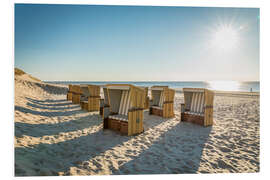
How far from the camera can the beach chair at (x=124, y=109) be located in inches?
205

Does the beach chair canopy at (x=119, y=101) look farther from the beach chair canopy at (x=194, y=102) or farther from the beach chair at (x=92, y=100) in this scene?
the beach chair at (x=92, y=100)

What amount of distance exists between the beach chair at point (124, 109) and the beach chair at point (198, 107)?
2.84 m

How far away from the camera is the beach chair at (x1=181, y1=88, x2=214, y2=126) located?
21.7ft

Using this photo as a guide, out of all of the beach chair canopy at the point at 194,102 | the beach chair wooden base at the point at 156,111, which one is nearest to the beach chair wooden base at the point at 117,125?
the beach chair wooden base at the point at 156,111

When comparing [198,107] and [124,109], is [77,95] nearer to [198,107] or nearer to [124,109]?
[124,109]

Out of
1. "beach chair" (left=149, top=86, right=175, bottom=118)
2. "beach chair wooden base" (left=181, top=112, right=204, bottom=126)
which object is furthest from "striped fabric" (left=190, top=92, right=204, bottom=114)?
"beach chair" (left=149, top=86, right=175, bottom=118)

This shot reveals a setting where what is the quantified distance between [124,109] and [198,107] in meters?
3.92

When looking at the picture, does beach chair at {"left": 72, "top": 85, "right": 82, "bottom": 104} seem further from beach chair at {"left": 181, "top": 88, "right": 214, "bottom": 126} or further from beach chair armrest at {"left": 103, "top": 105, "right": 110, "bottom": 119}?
beach chair at {"left": 181, "top": 88, "right": 214, "bottom": 126}

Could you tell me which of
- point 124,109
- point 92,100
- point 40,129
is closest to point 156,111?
point 124,109

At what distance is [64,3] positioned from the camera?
4.62 metres

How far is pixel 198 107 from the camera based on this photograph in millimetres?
7488

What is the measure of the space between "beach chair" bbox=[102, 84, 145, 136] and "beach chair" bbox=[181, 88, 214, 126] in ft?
9.32

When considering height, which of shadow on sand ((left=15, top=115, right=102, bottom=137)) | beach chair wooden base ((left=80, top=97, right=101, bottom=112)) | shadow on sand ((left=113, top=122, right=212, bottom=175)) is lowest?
shadow on sand ((left=113, top=122, right=212, bottom=175))
